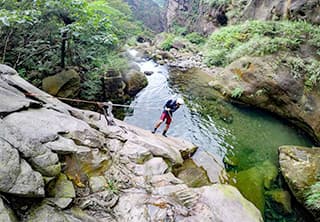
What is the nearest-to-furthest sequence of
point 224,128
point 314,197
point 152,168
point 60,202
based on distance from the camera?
point 60,202, point 152,168, point 314,197, point 224,128

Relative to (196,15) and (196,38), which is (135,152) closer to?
(196,38)

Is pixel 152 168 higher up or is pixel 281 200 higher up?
pixel 152 168

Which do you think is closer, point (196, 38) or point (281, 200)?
point (281, 200)

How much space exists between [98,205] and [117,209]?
31 cm

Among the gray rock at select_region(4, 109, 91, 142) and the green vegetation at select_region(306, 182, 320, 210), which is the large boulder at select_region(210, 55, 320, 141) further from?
the gray rock at select_region(4, 109, 91, 142)

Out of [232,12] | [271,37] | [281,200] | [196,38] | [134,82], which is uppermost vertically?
[232,12]

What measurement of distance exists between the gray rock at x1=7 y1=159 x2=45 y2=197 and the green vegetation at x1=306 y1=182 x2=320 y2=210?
5.33 metres

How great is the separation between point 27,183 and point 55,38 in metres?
7.18

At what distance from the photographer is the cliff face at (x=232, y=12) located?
38.3ft

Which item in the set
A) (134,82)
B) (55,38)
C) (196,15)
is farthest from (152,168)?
(196,15)

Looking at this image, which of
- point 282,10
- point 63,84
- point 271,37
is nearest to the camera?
point 63,84

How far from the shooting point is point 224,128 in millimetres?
9492

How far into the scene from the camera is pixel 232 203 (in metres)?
4.58

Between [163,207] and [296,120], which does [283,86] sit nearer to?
[296,120]
